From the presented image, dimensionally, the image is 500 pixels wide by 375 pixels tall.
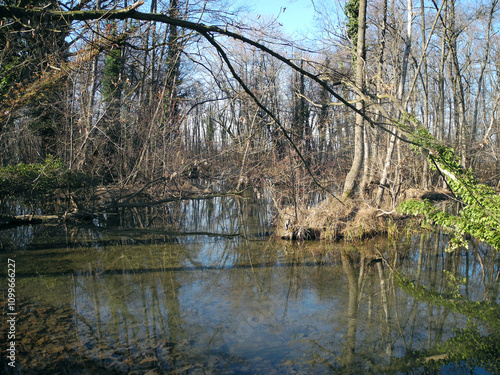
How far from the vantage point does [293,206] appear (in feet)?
35.7

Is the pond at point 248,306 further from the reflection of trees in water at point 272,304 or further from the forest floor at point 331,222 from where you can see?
the forest floor at point 331,222

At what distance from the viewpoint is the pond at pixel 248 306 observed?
4672 millimetres

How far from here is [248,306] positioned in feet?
20.8

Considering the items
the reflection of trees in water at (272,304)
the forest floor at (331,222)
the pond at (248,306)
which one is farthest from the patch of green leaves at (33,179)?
the forest floor at (331,222)

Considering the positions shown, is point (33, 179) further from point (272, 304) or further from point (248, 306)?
point (272, 304)

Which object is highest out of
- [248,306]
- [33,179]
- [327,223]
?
[33,179]

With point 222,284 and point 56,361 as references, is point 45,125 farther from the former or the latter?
point 56,361

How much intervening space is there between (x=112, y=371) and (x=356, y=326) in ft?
10.5

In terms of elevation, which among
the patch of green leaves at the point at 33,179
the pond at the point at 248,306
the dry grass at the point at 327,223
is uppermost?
the patch of green leaves at the point at 33,179

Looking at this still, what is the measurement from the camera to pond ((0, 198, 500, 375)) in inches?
184

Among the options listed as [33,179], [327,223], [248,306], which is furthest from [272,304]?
[33,179]

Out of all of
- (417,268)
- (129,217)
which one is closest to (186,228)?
(129,217)

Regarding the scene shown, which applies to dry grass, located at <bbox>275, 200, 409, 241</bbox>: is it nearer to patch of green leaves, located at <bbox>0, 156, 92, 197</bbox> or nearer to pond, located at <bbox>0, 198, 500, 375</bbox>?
pond, located at <bbox>0, 198, 500, 375</bbox>

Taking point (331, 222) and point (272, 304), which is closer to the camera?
point (272, 304)
